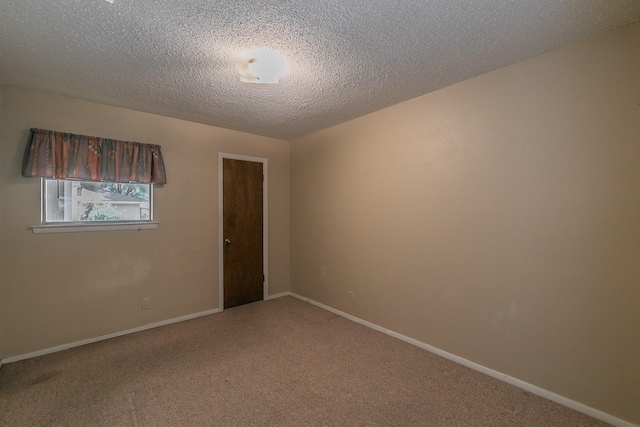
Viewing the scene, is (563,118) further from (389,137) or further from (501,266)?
(389,137)

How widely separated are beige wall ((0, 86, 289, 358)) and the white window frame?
0.05 meters

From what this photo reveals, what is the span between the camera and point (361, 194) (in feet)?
10.9

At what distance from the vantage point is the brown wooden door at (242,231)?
380cm

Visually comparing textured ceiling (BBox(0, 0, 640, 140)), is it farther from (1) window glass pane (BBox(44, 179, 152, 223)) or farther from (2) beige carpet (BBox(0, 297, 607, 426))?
(2) beige carpet (BBox(0, 297, 607, 426))

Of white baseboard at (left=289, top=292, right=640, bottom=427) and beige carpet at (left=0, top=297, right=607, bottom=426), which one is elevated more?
white baseboard at (left=289, top=292, right=640, bottom=427)

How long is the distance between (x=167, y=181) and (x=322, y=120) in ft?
6.75

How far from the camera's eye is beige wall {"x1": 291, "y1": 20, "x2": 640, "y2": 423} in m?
1.71

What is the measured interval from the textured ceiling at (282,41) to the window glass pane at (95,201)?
35.6 inches

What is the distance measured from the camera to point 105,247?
290 centimetres

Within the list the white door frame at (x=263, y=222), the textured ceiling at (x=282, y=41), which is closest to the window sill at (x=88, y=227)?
the white door frame at (x=263, y=222)

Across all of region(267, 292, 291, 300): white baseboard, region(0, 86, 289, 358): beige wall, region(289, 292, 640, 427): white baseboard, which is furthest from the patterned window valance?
region(289, 292, 640, 427): white baseboard

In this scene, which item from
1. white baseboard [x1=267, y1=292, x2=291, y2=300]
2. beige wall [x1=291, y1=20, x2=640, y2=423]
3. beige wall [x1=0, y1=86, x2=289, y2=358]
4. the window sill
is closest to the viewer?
beige wall [x1=291, y1=20, x2=640, y2=423]

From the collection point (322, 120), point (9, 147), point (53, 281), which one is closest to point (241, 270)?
point (53, 281)

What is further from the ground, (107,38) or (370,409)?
(107,38)
